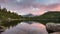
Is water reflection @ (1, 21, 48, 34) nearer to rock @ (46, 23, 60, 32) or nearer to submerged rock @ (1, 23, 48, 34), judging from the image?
submerged rock @ (1, 23, 48, 34)

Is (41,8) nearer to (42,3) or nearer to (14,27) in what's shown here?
(42,3)

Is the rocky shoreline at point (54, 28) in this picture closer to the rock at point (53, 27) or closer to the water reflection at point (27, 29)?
the rock at point (53, 27)

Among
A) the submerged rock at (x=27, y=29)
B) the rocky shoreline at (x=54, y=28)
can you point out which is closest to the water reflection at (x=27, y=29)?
the submerged rock at (x=27, y=29)

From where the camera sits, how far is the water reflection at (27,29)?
2.81 meters

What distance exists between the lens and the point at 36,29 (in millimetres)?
2840

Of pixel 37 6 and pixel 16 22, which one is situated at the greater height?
pixel 37 6

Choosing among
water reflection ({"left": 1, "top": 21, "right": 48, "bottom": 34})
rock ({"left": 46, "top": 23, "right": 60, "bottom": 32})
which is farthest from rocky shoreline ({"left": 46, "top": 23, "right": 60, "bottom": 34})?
water reflection ({"left": 1, "top": 21, "right": 48, "bottom": 34})

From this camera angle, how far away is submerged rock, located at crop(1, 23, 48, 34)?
9.23 feet

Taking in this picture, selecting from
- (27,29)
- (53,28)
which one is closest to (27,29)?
(27,29)

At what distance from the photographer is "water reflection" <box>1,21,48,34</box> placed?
111 inches

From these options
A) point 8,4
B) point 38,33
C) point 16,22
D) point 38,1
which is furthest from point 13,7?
point 38,33

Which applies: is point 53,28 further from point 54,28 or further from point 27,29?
point 27,29

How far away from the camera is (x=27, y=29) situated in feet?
9.27

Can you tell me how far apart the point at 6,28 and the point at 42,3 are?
81 centimetres
